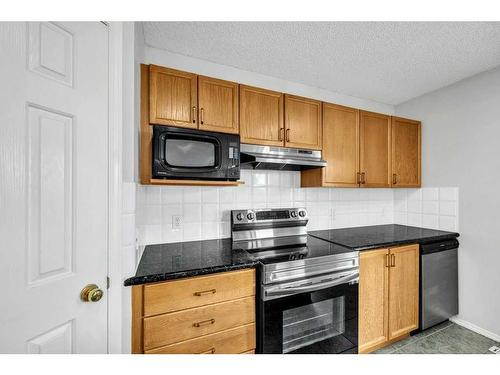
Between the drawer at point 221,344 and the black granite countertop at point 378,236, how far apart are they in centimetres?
97

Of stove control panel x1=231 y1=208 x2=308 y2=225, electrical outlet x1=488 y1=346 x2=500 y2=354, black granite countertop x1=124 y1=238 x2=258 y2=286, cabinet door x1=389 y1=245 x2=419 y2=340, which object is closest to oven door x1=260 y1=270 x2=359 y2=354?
black granite countertop x1=124 y1=238 x2=258 y2=286

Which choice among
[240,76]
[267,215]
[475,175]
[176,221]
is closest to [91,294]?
[176,221]

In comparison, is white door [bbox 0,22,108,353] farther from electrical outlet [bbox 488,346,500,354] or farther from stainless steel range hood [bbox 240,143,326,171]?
electrical outlet [bbox 488,346,500,354]

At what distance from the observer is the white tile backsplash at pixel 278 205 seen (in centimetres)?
179

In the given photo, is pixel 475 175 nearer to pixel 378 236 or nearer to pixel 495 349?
pixel 378 236

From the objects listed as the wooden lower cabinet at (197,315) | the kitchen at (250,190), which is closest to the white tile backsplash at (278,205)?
the kitchen at (250,190)

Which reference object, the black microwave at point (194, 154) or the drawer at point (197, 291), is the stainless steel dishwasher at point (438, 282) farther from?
the black microwave at point (194, 154)

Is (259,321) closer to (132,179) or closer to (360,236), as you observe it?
(132,179)

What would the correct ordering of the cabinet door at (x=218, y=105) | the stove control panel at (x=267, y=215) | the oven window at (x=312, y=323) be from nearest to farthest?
the oven window at (x=312, y=323) < the cabinet door at (x=218, y=105) < the stove control panel at (x=267, y=215)

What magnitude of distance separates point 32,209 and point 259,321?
1.27 metres

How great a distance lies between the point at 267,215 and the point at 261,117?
820 mm

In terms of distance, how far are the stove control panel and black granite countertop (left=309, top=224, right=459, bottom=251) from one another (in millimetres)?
304

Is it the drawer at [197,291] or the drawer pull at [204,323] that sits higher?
the drawer at [197,291]
